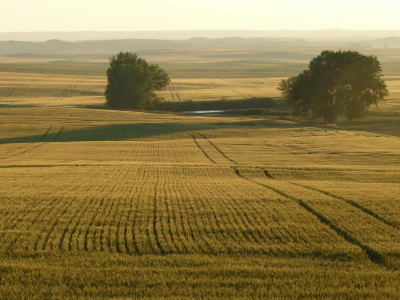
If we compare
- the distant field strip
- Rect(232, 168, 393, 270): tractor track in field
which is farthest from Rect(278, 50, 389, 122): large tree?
Rect(232, 168, 393, 270): tractor track in field

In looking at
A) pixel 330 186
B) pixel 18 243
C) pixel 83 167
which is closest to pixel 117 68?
pixel 83 167

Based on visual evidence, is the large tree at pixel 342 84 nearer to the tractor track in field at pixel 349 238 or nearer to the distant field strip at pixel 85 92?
the distant field strip at pixel 85 92

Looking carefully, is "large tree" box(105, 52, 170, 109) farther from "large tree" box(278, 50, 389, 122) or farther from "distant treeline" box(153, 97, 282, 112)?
"large tree" box(278, 50, 389, 122)

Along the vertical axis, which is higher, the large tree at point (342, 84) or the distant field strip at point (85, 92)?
the large tree at point (342, 84)

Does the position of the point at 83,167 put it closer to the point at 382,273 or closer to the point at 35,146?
the point at 35,146

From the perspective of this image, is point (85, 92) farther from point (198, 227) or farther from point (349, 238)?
point (349, 238)

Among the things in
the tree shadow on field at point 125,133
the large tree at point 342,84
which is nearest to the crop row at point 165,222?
the tree shadow on field at point 125,133

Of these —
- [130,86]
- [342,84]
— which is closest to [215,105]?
[130,86]
